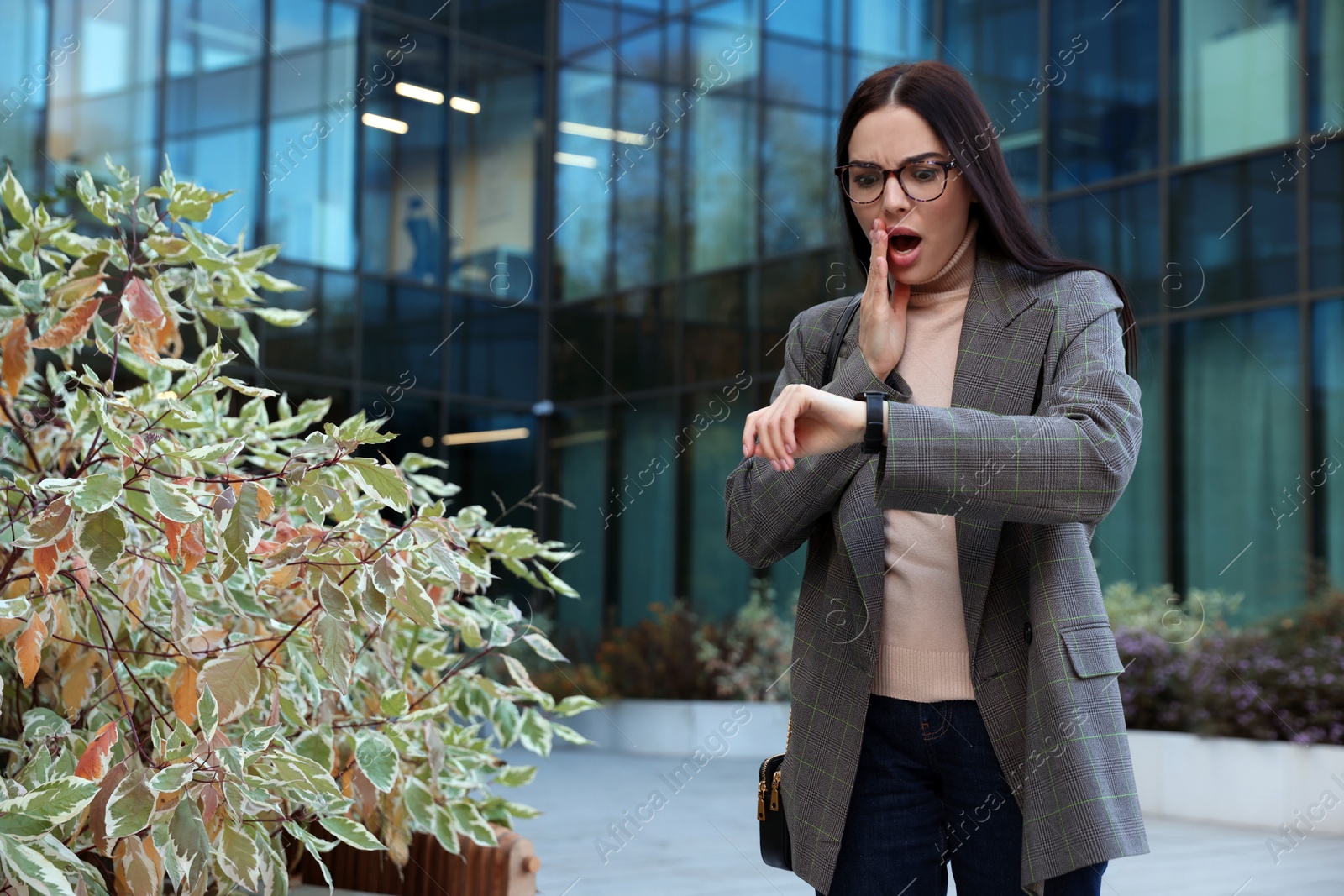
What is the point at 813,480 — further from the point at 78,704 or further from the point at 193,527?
the point at 78,704

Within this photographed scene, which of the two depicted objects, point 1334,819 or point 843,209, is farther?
point 1334,819

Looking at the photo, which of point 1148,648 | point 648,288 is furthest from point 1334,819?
point 648,288

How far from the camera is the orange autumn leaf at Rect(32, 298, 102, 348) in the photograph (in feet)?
7.91

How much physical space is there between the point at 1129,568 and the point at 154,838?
9.38m

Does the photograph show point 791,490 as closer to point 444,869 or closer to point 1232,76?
point 444,869

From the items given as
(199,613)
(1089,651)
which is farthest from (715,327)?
(1089,651)

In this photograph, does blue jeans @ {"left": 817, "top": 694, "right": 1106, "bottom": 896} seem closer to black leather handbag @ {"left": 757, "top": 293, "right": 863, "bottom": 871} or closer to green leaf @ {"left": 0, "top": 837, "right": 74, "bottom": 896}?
black leather handbag @ {"left": 757, "top": 293, "right": 863, "bottom": 871}

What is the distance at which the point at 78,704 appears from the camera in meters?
2.37

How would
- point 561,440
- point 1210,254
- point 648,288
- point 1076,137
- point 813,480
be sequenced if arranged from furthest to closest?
point 561,440
point 648,288
point 1076,137
point 1210,254
point 813,480

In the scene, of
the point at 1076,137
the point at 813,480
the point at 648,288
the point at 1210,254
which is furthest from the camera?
the point at 648,288

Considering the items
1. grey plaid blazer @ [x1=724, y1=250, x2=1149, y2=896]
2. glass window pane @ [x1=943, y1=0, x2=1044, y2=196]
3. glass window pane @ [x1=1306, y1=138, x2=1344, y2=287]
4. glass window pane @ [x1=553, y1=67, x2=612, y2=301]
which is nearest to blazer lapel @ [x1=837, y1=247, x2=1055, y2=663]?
grey plaid blazer @ [x1=724, y1=250, x2=1149, y2=896]

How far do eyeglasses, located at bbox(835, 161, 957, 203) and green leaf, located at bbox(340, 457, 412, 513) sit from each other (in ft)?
2.57

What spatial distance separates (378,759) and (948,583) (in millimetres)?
1225

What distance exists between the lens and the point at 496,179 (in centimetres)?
1573
